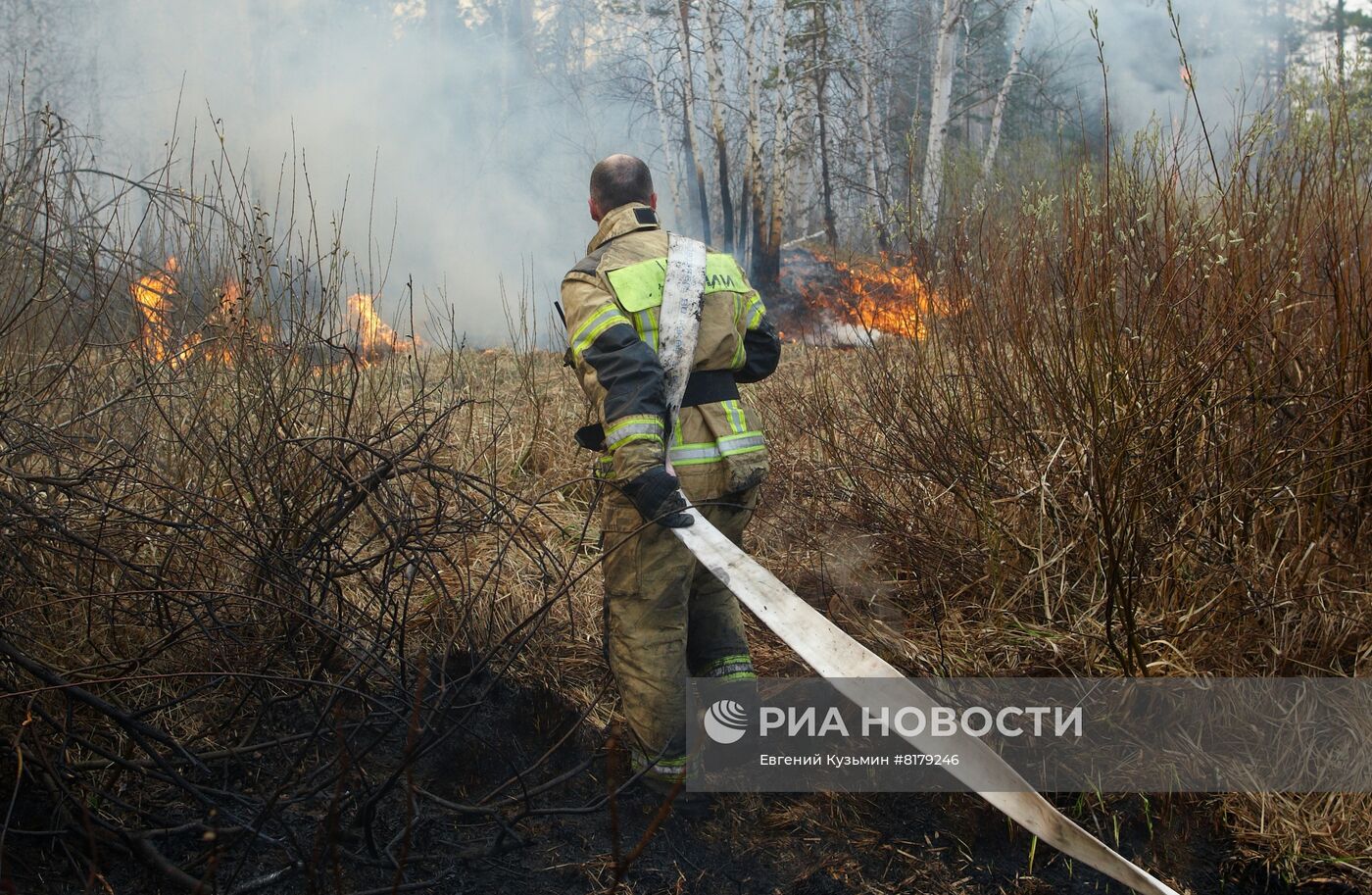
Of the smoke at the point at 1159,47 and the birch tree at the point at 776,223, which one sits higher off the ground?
the smoke at the point at 1159,47

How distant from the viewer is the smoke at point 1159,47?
26.9 meters

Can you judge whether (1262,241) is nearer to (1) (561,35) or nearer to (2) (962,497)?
(2) (962,497)

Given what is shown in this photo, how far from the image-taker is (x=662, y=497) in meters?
2.92

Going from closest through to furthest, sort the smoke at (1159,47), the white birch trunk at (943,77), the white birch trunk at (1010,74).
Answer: the white birch trunk at (943,77) → the white birch trunk at (1010,74) → the smoke at (1159,47)

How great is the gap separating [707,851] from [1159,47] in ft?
107

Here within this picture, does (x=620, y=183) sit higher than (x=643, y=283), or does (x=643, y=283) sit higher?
(x=620, y=183)

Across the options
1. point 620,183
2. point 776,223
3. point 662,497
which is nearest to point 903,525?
point 662,497

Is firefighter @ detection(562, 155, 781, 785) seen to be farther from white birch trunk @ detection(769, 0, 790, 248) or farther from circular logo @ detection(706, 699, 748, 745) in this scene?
white birch trunk @ detection(769, 0, 790, 248)


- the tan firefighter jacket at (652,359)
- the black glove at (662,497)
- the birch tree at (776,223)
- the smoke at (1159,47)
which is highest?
the smoke at (1159,47)

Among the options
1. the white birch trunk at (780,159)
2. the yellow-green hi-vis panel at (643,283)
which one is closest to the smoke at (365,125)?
the white birch trunk at (780,159)

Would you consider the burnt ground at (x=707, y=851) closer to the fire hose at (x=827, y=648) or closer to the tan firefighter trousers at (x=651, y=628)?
the tan firefighter trousers at (x=651, y=628)

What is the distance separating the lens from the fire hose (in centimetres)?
210

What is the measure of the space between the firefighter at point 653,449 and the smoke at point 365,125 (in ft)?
40.4

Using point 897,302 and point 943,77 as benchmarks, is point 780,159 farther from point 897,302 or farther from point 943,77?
point 897,302
